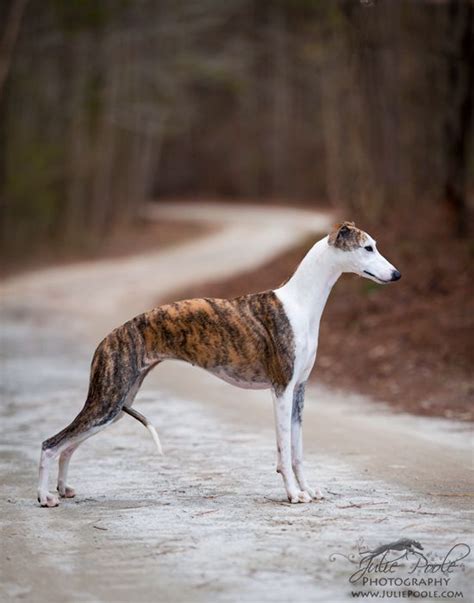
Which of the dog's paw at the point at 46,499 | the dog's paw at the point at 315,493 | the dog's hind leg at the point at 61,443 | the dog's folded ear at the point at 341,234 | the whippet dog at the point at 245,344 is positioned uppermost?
the dog's folded ear at the point at 341,234

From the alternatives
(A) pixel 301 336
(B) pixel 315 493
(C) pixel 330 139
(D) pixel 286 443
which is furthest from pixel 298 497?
(C) pixel 330 139

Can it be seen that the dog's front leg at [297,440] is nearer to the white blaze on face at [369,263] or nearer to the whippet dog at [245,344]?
the whippet dog at [245,344]

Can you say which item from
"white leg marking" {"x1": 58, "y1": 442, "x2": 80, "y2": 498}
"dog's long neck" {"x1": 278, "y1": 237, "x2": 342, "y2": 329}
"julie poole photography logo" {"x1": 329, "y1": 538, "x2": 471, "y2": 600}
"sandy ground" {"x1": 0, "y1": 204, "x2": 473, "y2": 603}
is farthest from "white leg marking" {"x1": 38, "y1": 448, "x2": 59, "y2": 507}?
"julie poole photography logo" {"x1": 329, "y1": 538, "x2": 471, "y2": 600}

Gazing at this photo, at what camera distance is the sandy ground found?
634cm

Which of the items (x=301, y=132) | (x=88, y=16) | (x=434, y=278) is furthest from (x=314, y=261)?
(x=301, y=132)

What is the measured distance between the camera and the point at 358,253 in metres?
8.02

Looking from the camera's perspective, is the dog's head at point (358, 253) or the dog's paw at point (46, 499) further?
the dog's paw at point (46, 499)

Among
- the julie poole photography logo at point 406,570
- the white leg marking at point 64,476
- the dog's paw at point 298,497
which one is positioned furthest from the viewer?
the white leg marking at point 64,476

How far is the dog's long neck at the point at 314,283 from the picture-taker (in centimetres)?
814

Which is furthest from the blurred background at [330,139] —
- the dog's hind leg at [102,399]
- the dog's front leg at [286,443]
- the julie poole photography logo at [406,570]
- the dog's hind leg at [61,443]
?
the julie poole photography logo at [406,570]

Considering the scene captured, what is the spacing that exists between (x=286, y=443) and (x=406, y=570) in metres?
1.74

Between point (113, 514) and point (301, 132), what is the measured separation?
182 ft

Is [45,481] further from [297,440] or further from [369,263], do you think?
[369,263]

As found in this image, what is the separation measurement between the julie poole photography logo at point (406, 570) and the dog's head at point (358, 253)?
193 cm
